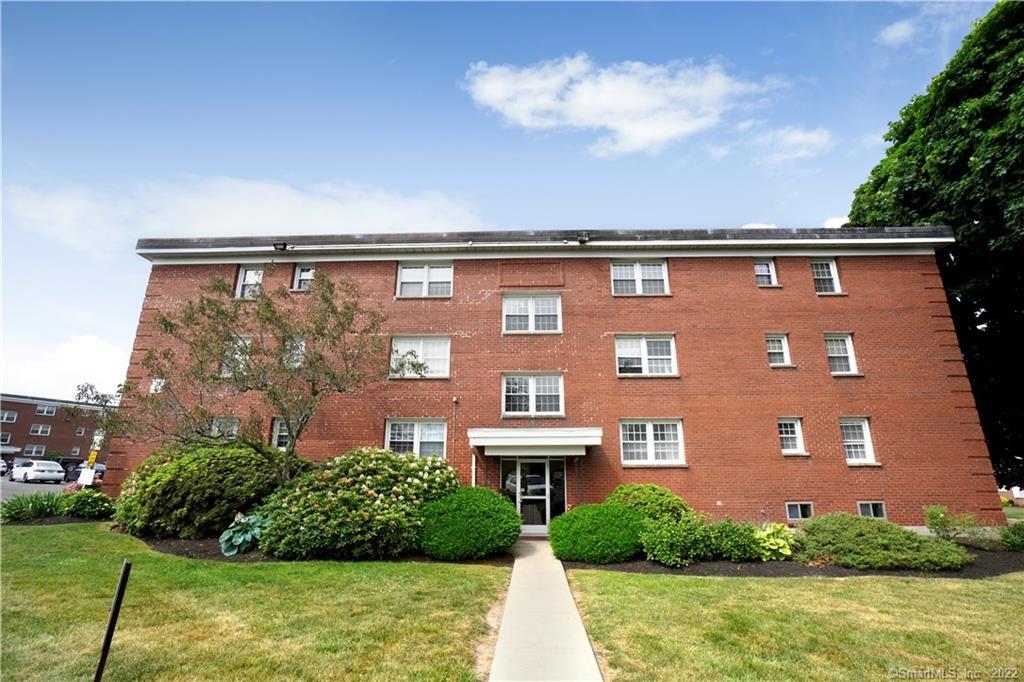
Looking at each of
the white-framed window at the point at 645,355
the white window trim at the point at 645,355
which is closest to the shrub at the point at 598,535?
the white window trim at the point at 645,355

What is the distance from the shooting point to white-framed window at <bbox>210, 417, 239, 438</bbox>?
41.5ft

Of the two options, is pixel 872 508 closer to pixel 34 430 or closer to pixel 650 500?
pixel 650 500

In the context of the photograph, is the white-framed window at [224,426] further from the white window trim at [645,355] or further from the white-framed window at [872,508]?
the white-framed window at [872,508]

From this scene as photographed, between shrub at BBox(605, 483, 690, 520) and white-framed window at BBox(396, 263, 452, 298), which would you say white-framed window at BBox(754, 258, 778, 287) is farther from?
white-framed window at BBox(396, 263, 452, 298)

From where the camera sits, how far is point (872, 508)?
47.3ft

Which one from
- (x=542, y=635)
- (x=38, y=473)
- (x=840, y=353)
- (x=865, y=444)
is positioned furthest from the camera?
(x=38, y=473)

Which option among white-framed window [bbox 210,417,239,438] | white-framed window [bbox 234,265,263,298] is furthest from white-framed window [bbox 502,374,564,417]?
white-framed window [bbox 234,265,263,298]

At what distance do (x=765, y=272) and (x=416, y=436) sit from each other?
14.1m

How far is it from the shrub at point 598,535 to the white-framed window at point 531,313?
6821 mm

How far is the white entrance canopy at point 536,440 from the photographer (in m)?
14.2

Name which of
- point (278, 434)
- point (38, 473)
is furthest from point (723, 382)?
point (38, 473)

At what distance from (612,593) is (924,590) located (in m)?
6.06

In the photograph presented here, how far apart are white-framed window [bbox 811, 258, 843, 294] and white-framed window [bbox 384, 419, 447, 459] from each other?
47.5 feet

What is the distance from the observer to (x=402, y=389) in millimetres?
15891
